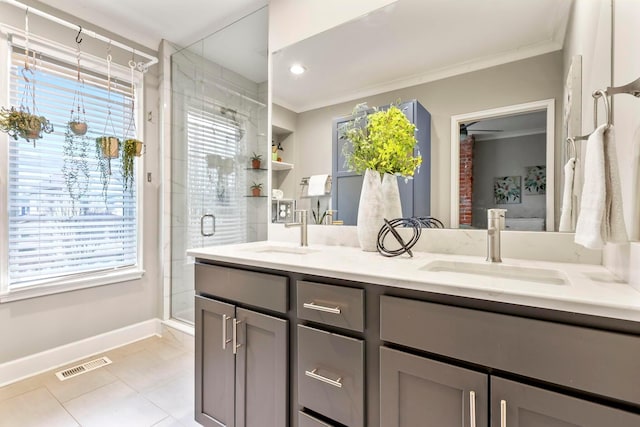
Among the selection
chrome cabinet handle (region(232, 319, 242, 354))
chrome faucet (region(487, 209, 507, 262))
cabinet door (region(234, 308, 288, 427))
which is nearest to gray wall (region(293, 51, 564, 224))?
chrome faucet (region(487, 209, 507, 262))

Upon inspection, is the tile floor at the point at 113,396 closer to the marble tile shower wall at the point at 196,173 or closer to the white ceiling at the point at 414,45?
the marble tile shower wall at the point at 196,173

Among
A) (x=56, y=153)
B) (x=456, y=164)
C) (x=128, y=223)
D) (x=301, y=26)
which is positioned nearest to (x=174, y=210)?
(x=128, y=223)

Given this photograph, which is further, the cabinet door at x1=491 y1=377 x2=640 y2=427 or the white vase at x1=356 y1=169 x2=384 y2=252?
the white vase at x1=356 y1=169 x2=384 y2=252

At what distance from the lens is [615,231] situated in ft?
2.62

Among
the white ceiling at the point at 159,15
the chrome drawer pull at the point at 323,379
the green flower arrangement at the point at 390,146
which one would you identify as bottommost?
the chrome drawer pull at the point at 323,379

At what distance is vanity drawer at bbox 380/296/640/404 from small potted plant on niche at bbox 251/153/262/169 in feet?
5.83

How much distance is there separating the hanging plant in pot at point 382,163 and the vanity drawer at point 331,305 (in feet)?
1.74

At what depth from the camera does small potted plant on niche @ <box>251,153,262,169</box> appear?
2.43m

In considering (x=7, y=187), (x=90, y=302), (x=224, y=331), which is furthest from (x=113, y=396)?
(x=7, y=187)

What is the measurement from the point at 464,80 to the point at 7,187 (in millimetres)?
2843

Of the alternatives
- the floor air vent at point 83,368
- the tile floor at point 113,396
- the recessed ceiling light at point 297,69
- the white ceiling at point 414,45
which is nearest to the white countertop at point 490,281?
the white ceiling at point 414,45

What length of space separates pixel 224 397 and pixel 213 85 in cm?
251

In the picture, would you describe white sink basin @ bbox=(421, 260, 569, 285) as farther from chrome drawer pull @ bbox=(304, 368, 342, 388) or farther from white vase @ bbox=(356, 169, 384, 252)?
chrome drawer pull @ bbox=(304, 368, 342, 388)

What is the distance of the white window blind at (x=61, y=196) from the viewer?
2062 millimetres
